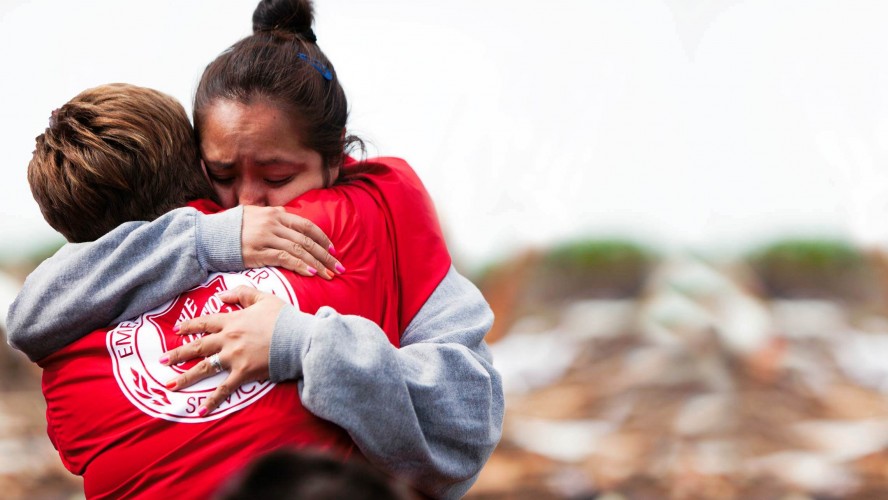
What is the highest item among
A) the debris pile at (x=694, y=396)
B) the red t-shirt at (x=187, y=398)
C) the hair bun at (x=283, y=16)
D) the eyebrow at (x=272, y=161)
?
the hair bun at (x=283, y=16)

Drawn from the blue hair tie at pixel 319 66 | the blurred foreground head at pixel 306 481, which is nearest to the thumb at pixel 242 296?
the blue hair tie at pixel 319 66

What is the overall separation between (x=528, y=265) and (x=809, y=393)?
1166 millimetres

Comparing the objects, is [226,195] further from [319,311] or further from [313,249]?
[319,311]

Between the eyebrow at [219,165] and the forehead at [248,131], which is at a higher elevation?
the forehead at [248,131]

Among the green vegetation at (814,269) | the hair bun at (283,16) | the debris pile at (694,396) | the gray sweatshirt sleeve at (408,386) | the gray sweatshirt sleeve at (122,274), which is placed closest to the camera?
the gray sweatshirt sleeve at (408,386)

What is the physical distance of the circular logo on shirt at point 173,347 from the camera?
1257 millimetres

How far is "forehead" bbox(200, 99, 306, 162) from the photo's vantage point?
4.67 ft

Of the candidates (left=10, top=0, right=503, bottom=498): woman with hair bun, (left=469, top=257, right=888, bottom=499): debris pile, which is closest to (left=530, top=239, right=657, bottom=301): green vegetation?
(left=469, top=257, right=888, bottom=499): debris pile

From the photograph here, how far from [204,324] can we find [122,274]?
0.46 feet

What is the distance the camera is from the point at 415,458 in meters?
1.27

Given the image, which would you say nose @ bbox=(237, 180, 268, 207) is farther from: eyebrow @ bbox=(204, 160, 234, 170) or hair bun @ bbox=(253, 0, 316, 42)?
hair bun @ bbox=(253, 0, 316, 42)

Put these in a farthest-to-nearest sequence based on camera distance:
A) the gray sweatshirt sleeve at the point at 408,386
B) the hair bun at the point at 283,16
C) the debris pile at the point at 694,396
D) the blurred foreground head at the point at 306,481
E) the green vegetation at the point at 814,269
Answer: the green vegetation at the point at 814,269, the debris pile at the point at 694,396, the hair bun at the point at 283,16, the gray sweatshirt sleeve at the point at 408,386, the blurred foreground head at the point at 306,481

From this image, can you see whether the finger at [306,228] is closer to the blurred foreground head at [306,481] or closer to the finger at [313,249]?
the finger at [313,249]

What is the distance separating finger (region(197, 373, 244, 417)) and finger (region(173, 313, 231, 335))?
0.26 ft
